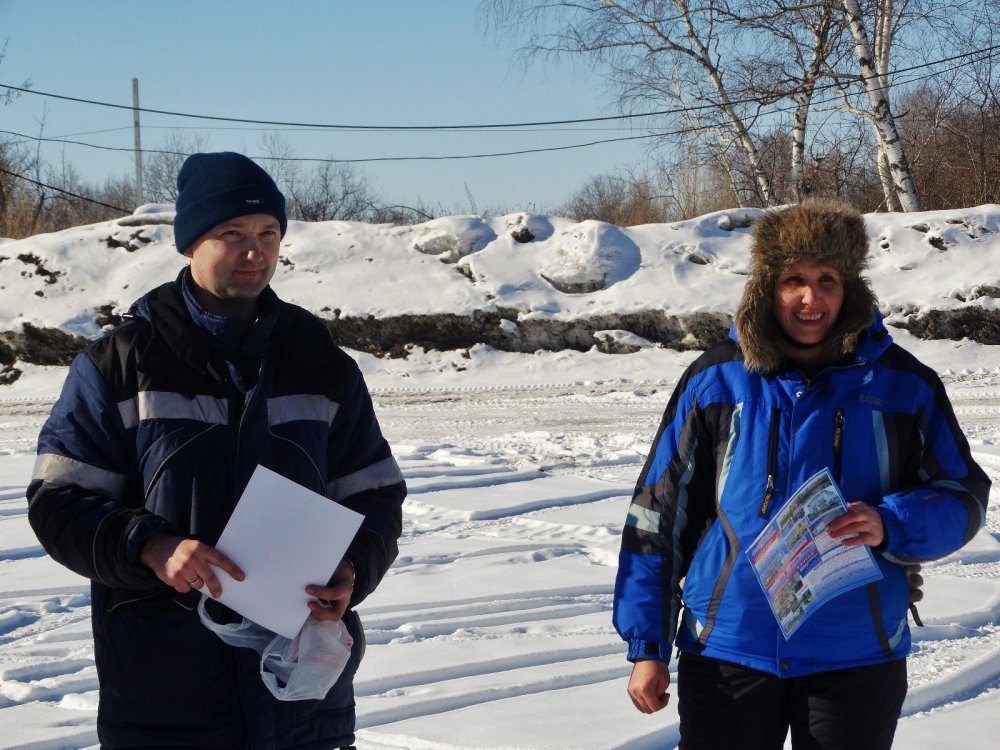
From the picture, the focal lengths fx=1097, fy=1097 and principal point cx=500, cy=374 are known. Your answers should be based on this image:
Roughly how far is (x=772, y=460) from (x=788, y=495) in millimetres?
76

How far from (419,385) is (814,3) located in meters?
9.25

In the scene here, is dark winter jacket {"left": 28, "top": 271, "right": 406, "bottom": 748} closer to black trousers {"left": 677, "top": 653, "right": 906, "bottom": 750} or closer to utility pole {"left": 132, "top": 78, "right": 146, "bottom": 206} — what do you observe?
black trousers {"left": 677, "top": 653, "right": 906, "bottom": 750}

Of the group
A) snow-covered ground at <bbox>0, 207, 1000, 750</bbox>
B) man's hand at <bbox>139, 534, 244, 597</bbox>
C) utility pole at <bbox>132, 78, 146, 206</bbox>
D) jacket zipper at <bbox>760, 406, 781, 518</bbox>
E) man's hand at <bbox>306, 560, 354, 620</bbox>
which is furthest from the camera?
utility pole at <bbox>132, 78, 146, 206</bbox>

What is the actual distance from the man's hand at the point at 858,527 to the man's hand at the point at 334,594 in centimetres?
95

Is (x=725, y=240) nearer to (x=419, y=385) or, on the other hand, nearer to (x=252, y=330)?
(x=419, y=385)

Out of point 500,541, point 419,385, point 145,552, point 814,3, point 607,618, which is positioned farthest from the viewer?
point 814,3

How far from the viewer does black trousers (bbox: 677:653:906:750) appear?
2.16 metres

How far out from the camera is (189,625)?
1.98m

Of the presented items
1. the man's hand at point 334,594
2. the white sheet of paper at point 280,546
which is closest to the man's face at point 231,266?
the white sheet of paper at point 280,546

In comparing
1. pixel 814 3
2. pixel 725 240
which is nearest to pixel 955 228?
pixel 725 240

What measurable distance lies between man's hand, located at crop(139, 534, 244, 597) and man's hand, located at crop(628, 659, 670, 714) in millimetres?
889

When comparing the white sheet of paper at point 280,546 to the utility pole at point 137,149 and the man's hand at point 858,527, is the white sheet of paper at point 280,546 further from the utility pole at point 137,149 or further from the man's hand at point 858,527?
the utility pole at point 137,149

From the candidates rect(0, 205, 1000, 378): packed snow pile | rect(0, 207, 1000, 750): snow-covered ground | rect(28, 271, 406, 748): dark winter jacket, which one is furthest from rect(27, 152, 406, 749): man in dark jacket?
rect(0, 205, 1000, 378): packed snow pile

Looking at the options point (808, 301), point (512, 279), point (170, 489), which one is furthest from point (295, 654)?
point (512, 279)
